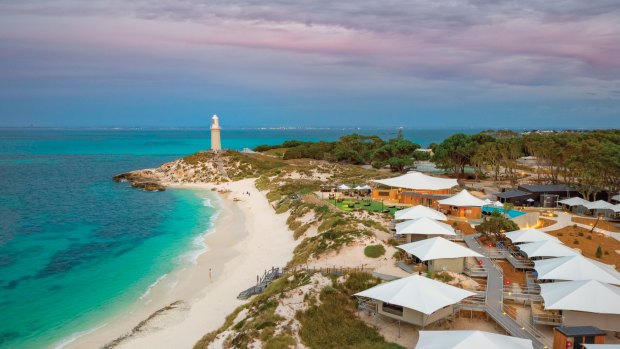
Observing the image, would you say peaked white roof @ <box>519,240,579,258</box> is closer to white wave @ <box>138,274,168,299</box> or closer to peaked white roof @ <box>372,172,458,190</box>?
peaked white roof @ <box>372,172,458,190</box>

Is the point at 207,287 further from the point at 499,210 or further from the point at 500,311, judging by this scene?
the point at 499,210

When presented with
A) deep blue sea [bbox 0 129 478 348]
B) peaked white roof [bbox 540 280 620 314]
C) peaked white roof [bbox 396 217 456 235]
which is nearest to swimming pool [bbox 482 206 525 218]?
peaked white roof [bbox 396 217 456 235]

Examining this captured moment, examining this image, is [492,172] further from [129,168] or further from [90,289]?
[129,168]

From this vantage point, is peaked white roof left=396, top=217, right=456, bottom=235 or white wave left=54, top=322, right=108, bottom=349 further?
peaked white roof left=396, top=217, right=456, bottom=235

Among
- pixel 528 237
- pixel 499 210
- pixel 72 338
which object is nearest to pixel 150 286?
pixel 72 338

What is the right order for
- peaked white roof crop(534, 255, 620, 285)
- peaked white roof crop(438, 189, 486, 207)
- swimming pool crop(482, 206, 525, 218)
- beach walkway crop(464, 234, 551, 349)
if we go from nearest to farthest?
beach walkway crop(464, 234, 551, 349) → peaked white roof crop(534, 255, 620, 285) → swimming pool crop(482, 206, 525, 218) → peaked white roof crop(438, 189, 486, 207)

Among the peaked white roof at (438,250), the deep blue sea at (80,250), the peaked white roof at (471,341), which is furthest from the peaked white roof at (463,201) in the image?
the peaked white roof at (471,341)
